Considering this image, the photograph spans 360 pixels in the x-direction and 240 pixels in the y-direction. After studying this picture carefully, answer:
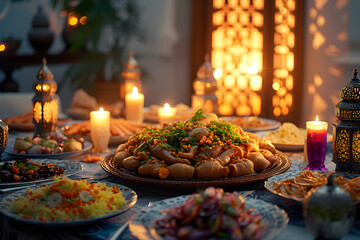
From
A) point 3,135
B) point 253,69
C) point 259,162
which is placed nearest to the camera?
point 259,162

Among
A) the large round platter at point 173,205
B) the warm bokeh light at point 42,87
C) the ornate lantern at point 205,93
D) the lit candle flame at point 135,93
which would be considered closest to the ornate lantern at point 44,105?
the warm bokeh light at point 42,87

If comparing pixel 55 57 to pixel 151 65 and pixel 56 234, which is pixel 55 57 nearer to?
pixel 151 65

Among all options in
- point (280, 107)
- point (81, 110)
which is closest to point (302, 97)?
point (280, 107)

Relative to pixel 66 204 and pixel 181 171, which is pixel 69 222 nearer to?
pixel 66 204

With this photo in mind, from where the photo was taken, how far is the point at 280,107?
5.77m

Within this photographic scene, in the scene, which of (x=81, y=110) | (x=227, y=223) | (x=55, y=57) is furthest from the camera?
(x=55, y=57)

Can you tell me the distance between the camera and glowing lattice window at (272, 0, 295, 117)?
18.0ft

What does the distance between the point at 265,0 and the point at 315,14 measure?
23.3 inches

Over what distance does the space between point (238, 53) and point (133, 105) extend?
3.02m

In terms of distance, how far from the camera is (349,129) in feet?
5.82

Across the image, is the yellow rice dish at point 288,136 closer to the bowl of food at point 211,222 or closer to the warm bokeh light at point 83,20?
the bowl of food at point 211,222

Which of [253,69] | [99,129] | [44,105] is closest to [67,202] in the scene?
[99,129]

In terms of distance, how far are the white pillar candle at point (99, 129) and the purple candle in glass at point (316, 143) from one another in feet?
3.25

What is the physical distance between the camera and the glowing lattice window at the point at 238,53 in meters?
5.63
